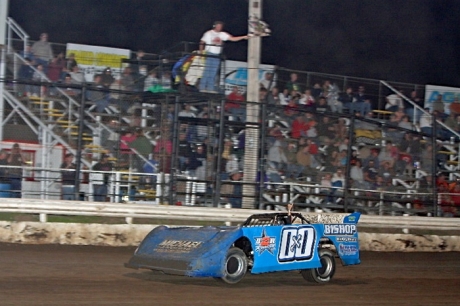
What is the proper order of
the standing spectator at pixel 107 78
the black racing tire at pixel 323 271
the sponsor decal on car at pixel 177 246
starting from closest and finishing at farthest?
the sponsor decal on car at pixel 177 246, the black racing tire at pixel 323 271, the standing spectator at pixel 107 78

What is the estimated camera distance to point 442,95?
22.2m

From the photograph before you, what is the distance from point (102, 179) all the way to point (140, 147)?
0.98 metres

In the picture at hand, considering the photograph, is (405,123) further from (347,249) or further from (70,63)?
(347,249)

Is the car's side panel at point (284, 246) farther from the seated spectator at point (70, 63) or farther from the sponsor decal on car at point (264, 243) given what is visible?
the seated spectator at point (70, 63)

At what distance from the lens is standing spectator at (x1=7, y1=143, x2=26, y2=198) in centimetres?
1356

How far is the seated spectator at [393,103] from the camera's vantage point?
19.1 meters

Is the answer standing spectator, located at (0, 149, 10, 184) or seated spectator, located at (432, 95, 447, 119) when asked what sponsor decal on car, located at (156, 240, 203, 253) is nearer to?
standing spectator, located at (0, 149, 10, 184)

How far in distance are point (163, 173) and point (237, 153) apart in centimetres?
166

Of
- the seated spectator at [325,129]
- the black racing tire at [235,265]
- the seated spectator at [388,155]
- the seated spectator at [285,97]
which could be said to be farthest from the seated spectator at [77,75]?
the black racing tire at [235,265]

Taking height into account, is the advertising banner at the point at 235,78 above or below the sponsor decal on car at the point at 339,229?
above

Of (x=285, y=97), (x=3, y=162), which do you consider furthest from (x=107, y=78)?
(x=285, y=97)

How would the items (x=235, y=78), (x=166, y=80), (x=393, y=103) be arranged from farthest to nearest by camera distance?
(x=393, y=103), (x=235, y=78), (x=166, y=80)

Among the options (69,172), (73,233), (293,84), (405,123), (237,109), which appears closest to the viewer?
(73,233)

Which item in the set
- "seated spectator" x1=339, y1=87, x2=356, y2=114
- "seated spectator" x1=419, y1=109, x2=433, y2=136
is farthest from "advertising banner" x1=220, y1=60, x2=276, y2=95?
"seated spectator" x1=419, y1=109, x2=433, y2=136
